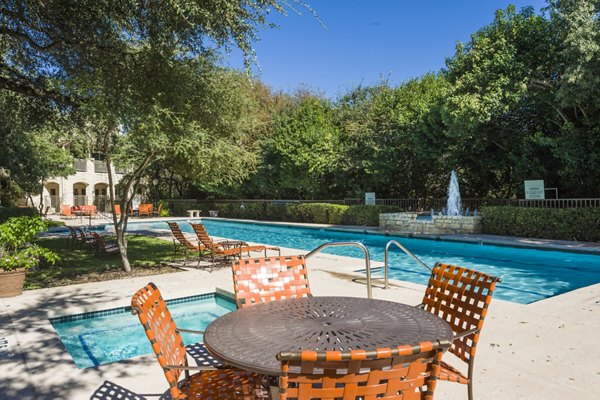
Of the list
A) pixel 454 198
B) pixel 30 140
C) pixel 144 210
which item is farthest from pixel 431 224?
pixel 144 210

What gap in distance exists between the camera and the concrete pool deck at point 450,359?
328 centimetres

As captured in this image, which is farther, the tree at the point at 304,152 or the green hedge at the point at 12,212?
the tree at the point at 304,152

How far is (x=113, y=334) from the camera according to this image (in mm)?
5793

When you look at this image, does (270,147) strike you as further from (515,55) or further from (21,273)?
(21,273)

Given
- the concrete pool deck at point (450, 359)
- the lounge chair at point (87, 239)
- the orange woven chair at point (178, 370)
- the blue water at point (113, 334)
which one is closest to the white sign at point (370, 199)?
the lounge chair at point (87, 239)

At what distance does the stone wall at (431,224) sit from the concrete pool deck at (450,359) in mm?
9871

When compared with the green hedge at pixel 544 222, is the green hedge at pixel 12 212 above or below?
above

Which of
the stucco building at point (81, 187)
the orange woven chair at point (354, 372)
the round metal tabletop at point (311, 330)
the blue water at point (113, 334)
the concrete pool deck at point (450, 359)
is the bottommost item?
the blue water at point (113, 334)

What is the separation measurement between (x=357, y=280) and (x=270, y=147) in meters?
18.5

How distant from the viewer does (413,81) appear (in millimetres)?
21250

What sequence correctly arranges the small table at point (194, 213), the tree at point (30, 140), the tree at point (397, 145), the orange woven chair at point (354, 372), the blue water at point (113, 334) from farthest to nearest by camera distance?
the small table at point (194, 213), the tree at point (397, 145), the tree at point (30, 140), the blue water at point (113, 334), the orange woven chair at point (354, 372)

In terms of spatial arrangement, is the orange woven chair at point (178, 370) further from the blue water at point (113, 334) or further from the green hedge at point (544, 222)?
the green hedge at point (544, 222)

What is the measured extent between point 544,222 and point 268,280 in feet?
44.5

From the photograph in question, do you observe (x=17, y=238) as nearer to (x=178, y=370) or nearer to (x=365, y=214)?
(x=178, y=370)
